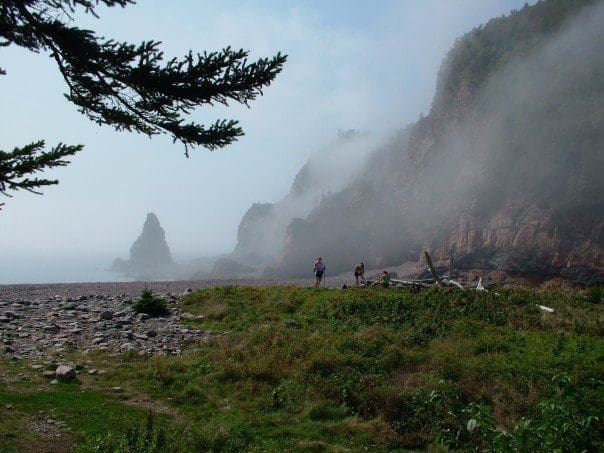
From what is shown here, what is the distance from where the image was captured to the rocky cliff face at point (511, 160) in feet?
A: 154

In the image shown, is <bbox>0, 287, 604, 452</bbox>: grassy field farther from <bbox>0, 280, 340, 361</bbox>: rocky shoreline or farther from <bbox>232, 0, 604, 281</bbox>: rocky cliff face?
<bbox>232, 0, 604, 281</bbox>: rocky cliff face

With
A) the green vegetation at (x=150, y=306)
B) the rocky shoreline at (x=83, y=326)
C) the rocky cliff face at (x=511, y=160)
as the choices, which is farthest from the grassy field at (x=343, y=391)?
the rocky cliff face at (x=511, y=160)

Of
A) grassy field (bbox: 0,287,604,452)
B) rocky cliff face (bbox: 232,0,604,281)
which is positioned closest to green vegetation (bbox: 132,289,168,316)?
grassy field (bbox: 0,287,604,452)

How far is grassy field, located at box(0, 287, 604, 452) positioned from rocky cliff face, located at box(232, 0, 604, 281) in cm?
3673

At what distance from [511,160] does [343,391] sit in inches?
2072

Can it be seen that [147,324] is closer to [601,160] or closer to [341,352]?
[341,352]

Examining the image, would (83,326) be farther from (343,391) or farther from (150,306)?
(343,391)

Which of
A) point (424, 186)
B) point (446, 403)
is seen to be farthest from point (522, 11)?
point (446, 403)

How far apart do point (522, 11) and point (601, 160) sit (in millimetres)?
30032

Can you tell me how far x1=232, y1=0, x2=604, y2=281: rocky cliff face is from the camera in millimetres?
46803

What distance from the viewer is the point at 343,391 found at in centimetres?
916

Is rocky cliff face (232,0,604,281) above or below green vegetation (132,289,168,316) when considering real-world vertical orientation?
above

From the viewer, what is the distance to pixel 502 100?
58.1 meters

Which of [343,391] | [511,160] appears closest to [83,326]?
[343,391]
